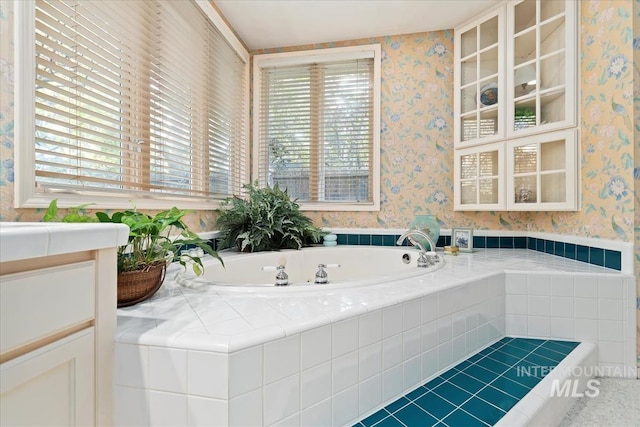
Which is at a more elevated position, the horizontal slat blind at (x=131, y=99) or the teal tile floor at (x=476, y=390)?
the horizontal slat blind at (x=131, y=99)

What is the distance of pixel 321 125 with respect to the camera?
A: 2738mm

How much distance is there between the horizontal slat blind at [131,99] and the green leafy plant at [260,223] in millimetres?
221

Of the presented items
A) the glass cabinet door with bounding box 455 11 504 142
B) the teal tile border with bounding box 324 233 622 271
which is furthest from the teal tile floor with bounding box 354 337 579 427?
the glass cabinet door with bounding box 455 11 504 142

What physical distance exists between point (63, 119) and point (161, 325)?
0.89 meters

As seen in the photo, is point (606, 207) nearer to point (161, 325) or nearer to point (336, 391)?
point (336, 391)

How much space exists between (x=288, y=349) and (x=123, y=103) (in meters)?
1.34

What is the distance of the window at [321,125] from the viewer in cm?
270

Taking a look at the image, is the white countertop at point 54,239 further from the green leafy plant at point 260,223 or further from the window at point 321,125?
the window at point 321,125

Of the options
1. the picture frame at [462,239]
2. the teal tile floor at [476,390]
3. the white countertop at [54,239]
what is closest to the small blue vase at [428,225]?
the picture frame at [462,239]

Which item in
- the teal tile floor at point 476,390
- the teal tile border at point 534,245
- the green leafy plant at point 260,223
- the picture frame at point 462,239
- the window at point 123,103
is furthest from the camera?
the picture frame at point 462,239

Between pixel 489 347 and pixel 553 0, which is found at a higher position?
pixel 553 0

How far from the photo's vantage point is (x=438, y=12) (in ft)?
7.60

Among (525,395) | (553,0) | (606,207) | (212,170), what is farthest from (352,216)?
(553,0)

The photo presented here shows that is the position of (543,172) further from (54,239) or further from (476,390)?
(54,239)
